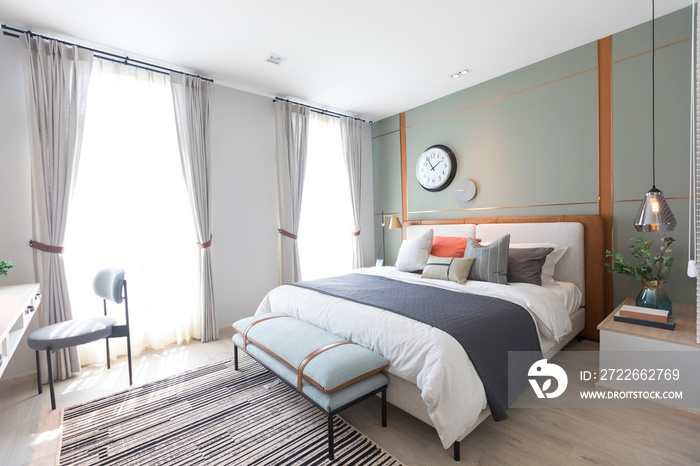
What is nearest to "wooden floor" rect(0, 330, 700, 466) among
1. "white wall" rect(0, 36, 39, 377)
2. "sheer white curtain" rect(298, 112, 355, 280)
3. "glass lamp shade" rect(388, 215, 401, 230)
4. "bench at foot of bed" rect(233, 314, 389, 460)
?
"bench at foot of bed" rect(233, 314, 389, 460)

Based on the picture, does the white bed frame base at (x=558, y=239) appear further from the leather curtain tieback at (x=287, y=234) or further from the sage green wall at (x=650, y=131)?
the leather curtain tieback at (x=287, y=234)

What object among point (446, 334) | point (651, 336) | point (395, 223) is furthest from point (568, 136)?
point (446, 334)

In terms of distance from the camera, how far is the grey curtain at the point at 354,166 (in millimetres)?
4902

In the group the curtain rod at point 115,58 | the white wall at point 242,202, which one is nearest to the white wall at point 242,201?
the white wall at point 242,202

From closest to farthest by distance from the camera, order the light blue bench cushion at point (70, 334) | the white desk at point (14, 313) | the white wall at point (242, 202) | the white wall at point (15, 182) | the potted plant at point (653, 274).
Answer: the white desk at point (14, 313) → the light blue bench cushion at point (70, 334) → the potted plant at point (653, 274) → the white wall at point (15, 182) → the white wall at point (242, 202)

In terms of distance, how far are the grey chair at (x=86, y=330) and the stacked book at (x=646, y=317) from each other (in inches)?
151

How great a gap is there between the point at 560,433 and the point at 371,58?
11.3 feet

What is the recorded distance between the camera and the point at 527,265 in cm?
289

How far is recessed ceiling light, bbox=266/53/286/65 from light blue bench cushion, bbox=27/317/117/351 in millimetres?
2814

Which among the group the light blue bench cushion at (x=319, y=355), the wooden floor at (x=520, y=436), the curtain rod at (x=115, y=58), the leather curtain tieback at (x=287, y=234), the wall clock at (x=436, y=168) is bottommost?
the wooden floor at (x=520, y=436)

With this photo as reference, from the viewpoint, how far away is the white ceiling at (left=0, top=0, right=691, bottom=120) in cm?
245

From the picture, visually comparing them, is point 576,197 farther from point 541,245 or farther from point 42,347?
point 42,347

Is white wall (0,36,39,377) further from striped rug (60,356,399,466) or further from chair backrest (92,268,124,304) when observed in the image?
striped rug (60,356,399,466)

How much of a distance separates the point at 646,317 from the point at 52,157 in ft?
15.9
